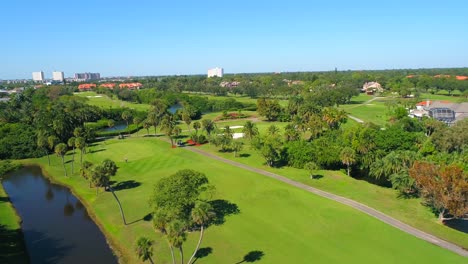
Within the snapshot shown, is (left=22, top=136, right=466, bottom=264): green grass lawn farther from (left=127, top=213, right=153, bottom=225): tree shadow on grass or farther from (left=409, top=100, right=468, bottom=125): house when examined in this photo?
(left=409, top=100, right=468, bottom=125): house

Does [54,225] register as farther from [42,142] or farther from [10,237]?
[42,142]

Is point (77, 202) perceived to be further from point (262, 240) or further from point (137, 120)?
point (137, 120)

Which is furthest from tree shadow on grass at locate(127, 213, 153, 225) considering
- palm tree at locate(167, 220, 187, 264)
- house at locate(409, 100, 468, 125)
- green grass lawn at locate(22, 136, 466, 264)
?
house at locate(409, 100, 468, 125)

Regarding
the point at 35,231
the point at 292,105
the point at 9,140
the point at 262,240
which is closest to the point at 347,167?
the point at 262,240

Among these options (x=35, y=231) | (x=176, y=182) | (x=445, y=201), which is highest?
(x=176, y=182)

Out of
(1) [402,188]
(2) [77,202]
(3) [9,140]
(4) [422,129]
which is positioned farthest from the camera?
(4) [422,129]

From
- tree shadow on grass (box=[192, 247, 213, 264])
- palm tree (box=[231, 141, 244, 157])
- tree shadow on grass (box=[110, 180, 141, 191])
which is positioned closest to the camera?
tree shadow on grass (box=[192, 247, 213, 264])
